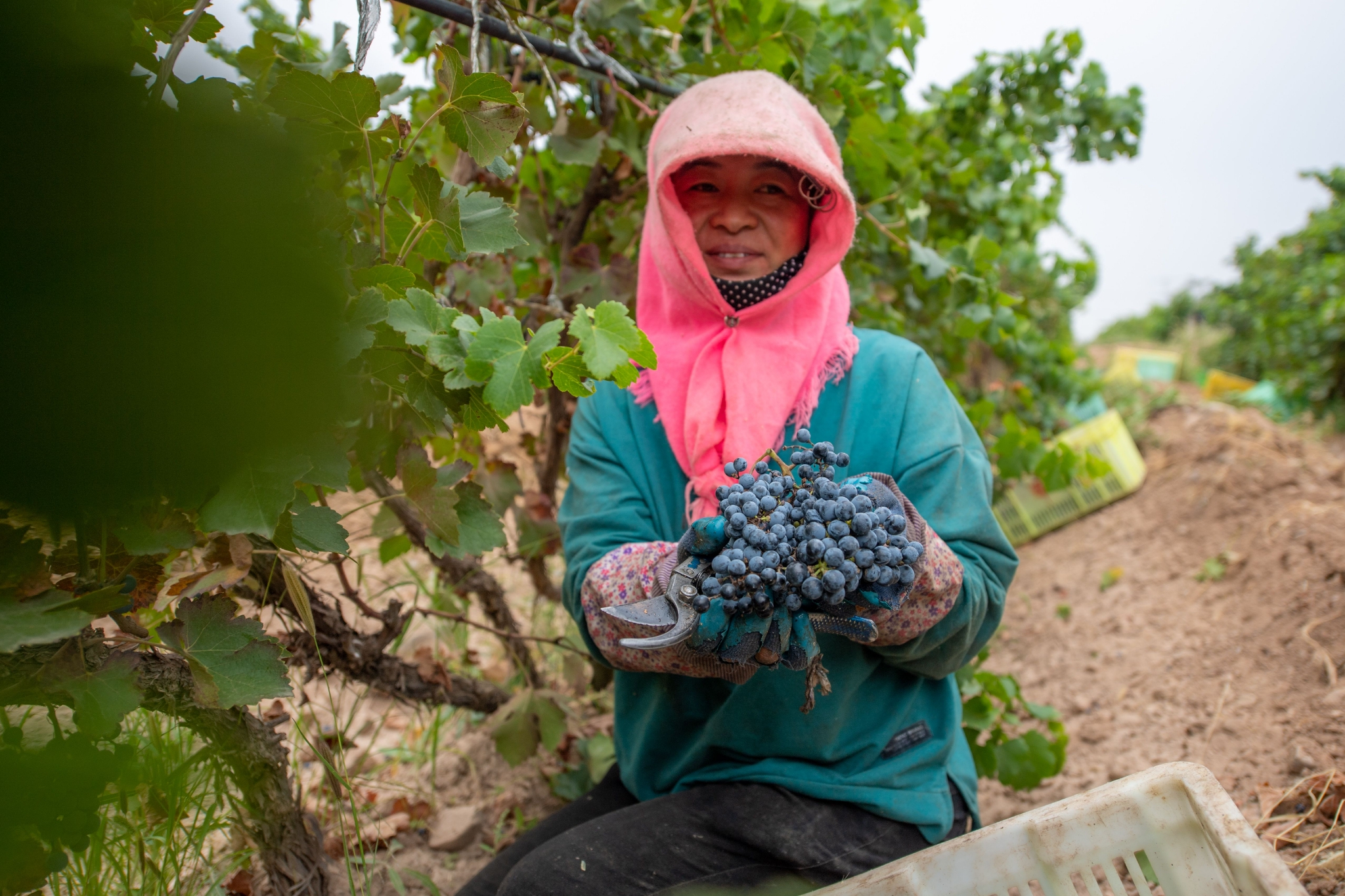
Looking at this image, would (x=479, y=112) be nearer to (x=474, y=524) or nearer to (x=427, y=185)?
(x=427, y=185)

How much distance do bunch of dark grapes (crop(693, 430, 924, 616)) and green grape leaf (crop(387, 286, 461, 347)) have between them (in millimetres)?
459

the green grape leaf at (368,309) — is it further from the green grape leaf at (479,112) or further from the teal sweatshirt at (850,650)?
the teal sweatshirt at (850,650)


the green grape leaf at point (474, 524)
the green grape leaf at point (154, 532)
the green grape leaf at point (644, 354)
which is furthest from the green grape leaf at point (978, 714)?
the green grape leaf at point (154, 532)

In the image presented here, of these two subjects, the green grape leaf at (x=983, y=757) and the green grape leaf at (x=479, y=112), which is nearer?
the green grape leaf at (x=479, y=112)

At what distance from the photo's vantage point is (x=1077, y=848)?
132 centimetres

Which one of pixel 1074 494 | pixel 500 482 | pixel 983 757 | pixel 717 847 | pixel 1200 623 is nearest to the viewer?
pixel 717 847

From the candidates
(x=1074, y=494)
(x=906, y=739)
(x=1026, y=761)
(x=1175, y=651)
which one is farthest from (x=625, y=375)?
(x=1074, y=494)

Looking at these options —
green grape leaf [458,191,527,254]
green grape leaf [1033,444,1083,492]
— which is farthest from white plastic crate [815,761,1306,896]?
green grape leaf [1033,444,1083,492]

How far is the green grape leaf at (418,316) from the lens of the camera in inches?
41.2

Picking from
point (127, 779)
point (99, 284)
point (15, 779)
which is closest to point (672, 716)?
point (127, 779)

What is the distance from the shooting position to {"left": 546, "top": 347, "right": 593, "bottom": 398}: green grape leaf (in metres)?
1.07

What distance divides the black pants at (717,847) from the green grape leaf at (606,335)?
2.94ft

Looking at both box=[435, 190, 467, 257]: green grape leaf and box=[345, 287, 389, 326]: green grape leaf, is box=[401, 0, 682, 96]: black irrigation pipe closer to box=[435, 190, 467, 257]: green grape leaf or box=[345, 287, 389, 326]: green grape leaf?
box=[435, 190, 467, 257]: green grape leaf

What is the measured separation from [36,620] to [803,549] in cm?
86
